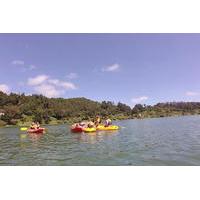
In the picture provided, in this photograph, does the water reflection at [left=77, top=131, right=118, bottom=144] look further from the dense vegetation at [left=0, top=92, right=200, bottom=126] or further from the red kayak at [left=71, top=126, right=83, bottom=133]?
the dense vegetation at [left=0, top=92, right=200, bottom=126]

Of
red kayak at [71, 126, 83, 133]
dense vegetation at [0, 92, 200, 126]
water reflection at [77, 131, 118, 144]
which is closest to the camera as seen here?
water reflection at [77, 131, 118, 144]

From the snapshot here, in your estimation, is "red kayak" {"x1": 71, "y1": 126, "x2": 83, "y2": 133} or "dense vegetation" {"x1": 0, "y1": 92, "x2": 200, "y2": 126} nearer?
"red kayak" {"x1": 71, "y1": 126, "x2": 83, "y2": 133}

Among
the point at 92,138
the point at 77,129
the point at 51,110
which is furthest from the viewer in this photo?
the point at 51,110

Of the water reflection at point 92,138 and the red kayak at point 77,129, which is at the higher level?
the red kayak at point 77,129

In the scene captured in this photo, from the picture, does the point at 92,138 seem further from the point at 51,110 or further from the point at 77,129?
the point at 51,110

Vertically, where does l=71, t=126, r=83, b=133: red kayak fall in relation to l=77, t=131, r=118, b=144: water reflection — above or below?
above

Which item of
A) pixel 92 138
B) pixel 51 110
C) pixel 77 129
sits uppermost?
pixel 51 110

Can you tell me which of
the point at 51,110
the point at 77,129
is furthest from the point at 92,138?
the point at 51,110

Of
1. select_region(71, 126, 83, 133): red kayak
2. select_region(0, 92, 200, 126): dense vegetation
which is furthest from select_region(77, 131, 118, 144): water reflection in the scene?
select_region(0, 92, 200, 126): dense vegetation

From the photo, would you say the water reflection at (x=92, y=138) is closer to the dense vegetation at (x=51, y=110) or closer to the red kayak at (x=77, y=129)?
the red kayak at (x=77, y=129)

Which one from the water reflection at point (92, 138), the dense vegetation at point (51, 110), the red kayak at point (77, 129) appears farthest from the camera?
the dense vegetation at point (51, 110)

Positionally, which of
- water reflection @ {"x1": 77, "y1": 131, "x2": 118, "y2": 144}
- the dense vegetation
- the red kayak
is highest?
the dense vegetation

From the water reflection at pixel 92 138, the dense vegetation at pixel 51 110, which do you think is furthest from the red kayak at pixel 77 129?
the dense vegetation at pixel 51 110
